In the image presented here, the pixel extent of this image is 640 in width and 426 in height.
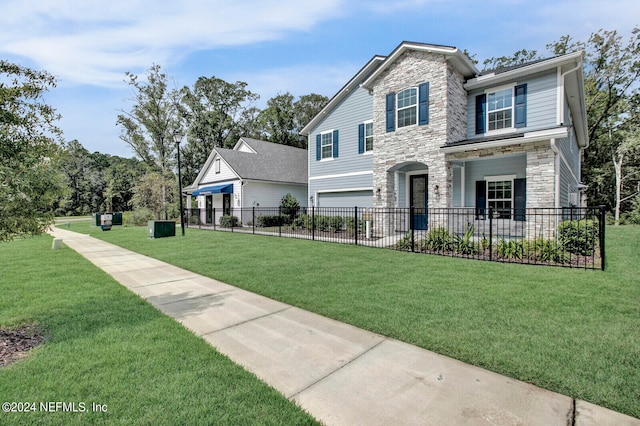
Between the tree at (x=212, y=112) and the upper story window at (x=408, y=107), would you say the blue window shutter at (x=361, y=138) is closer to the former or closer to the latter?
the upper story window at (x=408, y=107)

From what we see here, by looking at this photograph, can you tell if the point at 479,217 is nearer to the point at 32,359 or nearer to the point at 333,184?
the point at 333,184


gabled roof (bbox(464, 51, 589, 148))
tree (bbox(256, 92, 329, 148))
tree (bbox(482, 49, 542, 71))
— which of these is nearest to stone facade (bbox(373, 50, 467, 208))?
gabled roof (bbox(464, 51, 589, 148))

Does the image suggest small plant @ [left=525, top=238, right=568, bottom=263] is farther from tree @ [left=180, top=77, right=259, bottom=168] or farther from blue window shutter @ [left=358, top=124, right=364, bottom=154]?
tree @ [left=180, top=77, right=259, bottom=168]

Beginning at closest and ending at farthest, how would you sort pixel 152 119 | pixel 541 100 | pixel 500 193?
pixel 541 100 → pixel 500 193 → pixel 152 119

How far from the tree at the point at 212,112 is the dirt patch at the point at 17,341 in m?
37.0

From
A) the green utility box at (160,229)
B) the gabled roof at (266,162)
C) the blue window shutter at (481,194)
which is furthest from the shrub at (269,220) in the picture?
the blue window shutter at (481,194)

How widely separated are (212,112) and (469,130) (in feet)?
107

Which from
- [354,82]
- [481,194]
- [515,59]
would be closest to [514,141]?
[481,194]

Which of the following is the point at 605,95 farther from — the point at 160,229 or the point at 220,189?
the point at 160,229

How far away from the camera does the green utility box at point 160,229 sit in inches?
565

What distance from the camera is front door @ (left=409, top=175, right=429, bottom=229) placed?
13328mm

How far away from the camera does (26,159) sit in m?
3.41

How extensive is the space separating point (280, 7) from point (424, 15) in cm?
380

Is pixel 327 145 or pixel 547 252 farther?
pixel 327 145
